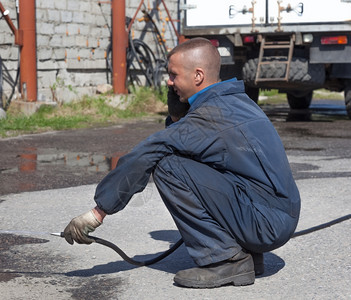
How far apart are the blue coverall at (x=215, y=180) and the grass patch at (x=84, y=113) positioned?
6307mm

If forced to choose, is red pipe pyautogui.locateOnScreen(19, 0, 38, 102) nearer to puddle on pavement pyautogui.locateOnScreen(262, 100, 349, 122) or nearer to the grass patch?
the grass patch

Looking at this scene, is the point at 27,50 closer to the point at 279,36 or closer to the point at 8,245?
the point at 279,36

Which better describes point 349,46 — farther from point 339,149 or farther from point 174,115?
point 174,115

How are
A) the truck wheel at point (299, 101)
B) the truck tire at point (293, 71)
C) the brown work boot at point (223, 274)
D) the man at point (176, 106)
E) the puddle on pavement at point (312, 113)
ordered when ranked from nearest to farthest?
the brown work boot at point (223, 274)
the man at point (176, 106)
the truck tire at point (293, 71)
the puddle on pavement at point (312, 113)
the truck wheel at point (299, 101)

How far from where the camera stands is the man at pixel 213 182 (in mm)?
3209

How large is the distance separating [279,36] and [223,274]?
7.73 meters

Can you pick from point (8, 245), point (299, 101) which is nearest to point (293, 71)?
point (299, 101)

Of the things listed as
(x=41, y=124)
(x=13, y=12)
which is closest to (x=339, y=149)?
(x=41, y=124)

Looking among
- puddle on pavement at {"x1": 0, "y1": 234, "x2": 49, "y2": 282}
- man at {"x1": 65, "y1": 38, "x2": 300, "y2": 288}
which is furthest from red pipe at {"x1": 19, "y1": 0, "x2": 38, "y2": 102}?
man at {"x1": 65, "y1": 38, "x2": 300, "y2": 288}

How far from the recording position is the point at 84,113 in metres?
11.7

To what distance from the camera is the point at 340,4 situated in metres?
10.4

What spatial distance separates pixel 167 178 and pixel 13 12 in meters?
8.72

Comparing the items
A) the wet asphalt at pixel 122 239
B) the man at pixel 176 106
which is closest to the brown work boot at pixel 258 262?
the wet asphalt at pixel 122 239

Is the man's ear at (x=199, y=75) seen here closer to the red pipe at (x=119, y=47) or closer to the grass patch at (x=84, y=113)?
the grass patch at (x=84, y=113)
